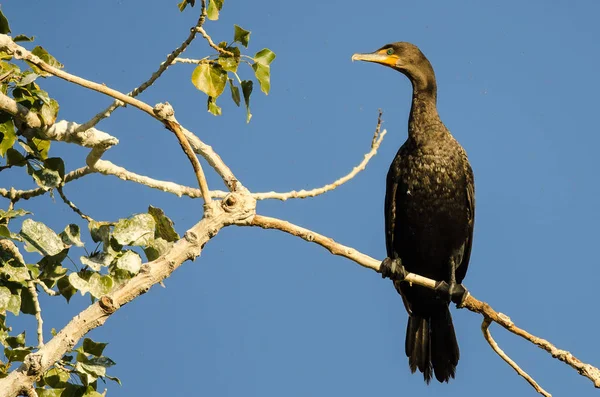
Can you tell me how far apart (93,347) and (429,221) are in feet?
8.44

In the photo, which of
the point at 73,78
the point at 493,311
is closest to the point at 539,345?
the point at 493,311

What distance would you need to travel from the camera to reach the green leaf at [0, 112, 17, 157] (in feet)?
11.5

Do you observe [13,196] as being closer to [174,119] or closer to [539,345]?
[174,119]

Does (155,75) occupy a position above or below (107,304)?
above

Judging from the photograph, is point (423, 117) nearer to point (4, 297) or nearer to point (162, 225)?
point (162, 225)

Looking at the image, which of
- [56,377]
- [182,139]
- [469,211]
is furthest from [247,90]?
[469,211]

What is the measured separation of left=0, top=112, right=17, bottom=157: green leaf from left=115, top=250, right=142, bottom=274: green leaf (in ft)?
2.69

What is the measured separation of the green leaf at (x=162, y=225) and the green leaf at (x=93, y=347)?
0.51 meters

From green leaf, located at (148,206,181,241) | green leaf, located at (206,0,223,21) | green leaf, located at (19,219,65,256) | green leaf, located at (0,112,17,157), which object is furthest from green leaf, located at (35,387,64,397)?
green leaf, located at (206,0,223,21)

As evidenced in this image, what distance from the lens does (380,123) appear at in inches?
157

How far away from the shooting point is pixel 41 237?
10.3 ft

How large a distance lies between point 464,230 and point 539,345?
5.58ft

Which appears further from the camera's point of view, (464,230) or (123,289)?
(464,230)

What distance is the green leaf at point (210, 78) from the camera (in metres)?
3.59
